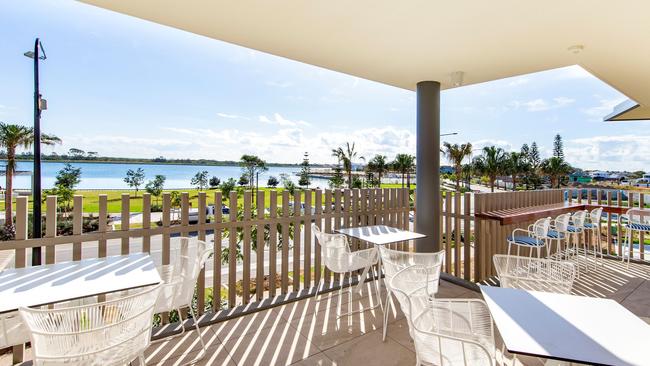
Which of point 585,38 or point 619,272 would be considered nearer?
point 585,38

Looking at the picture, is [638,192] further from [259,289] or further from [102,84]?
[102,84]

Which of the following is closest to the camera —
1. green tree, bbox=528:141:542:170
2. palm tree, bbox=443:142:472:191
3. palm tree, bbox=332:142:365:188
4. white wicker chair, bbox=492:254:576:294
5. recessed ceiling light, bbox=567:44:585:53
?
white wicker chair, bbox=492:254:576:294

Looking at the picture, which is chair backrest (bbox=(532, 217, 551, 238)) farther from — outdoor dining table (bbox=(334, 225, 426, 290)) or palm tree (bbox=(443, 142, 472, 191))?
palm tree (bbox=(443, 142, 472, 191))

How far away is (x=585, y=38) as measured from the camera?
108 inches

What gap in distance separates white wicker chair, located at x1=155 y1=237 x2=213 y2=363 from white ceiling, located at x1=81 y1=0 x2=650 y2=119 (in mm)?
2058

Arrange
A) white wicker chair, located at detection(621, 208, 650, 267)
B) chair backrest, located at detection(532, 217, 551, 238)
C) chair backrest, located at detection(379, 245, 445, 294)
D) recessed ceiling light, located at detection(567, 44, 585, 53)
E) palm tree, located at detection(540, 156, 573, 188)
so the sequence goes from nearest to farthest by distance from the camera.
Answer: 1. chair backrest, located at detection(379, 245, 445, 294)
2. recessed ceiling light, located at detection(567, 44, 585, 53)
3. chair backrest, located at detection(532, 217, 551, 238)
4. white wicker chair, located at detection(621, 208, 650, 267)
5. palm tree, located at detection(540, 156, 573, 188)

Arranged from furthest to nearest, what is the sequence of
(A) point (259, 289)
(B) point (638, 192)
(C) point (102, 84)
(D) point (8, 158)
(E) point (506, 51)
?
(C) point (102, 84) < (D) point (8, 158) < (B) point (638, 192) < (A) point (259, 289) < (E) point (506, 51)

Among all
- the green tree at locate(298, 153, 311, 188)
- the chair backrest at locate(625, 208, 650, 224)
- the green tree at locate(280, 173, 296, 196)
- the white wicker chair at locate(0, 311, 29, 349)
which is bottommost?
the white wicker chair at locate(0, 311, 29, 349)

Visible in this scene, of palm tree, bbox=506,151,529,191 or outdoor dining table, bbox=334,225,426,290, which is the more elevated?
palm tree, bbox=506,151,529,191

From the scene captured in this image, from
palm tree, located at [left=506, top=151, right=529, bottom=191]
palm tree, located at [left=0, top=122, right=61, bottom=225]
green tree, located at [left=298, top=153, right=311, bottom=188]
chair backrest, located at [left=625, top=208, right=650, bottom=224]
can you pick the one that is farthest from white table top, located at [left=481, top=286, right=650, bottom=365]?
palm tree, located at [left=506, top=151, right=529, bottom=191]

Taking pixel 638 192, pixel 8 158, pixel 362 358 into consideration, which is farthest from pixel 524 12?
pixel 8 158

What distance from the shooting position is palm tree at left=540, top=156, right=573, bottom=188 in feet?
114

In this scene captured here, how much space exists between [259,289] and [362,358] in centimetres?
147

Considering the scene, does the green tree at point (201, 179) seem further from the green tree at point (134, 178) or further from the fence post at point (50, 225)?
the fence post at point (50, 225)
